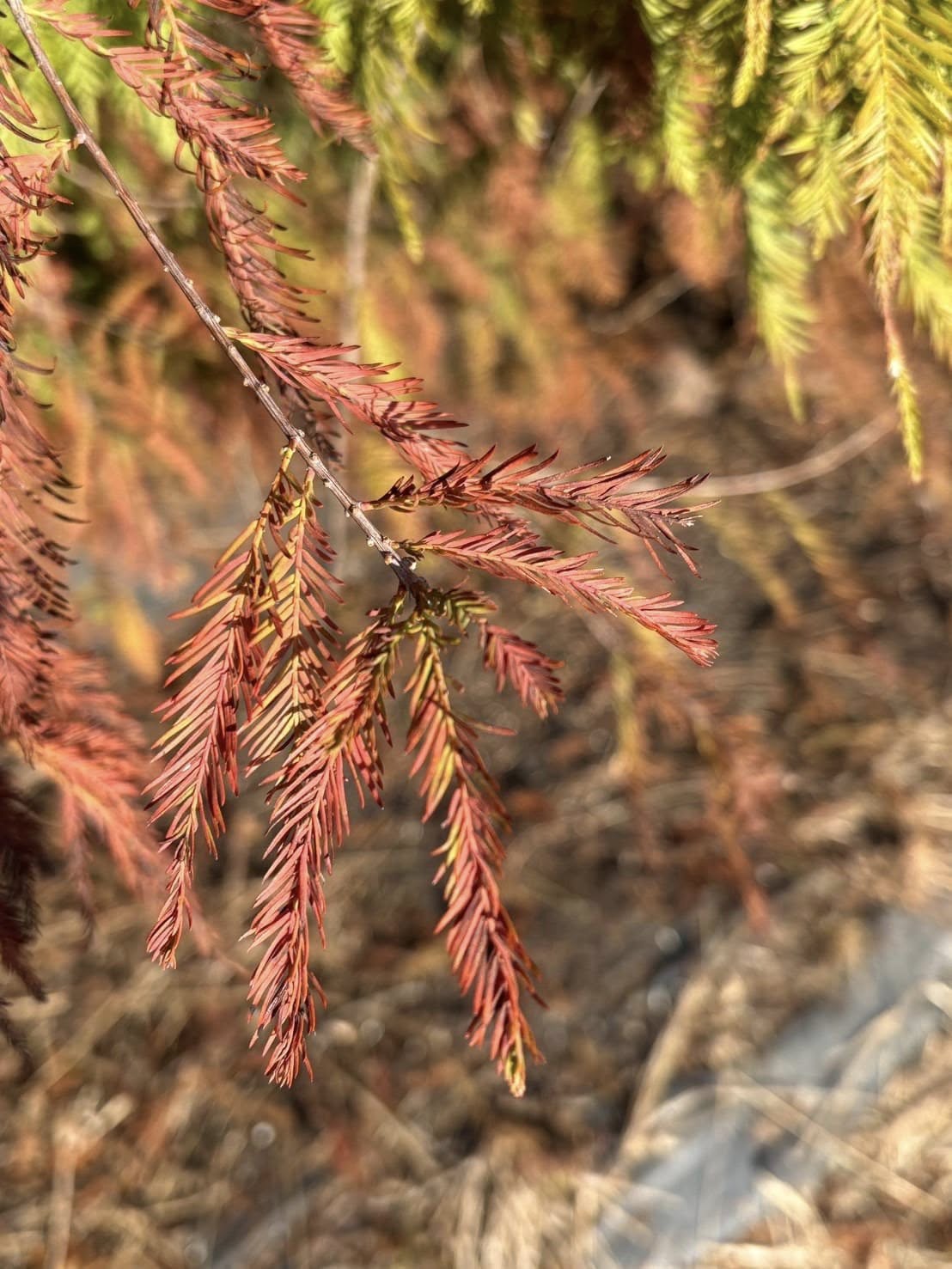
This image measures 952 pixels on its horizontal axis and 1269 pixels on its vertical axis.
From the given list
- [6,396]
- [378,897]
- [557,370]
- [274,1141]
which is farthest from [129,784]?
[557,370]

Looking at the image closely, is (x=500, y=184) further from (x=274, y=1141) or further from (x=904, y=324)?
(x=274, y=1141)

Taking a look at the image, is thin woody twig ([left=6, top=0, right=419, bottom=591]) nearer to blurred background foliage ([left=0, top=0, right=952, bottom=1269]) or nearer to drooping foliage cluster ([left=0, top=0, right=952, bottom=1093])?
drooping foliage cluster ([left=0, top=0, right=952, bottom=1093])

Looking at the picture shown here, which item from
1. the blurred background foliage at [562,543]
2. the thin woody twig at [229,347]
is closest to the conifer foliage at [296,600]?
the thin woody twig at [229,347]

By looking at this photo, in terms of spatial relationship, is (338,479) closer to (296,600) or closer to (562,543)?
(296,600)

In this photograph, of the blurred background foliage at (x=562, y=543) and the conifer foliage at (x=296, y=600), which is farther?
the blurred background foliage at (x=562, y=543)

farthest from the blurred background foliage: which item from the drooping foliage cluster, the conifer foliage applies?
the conifer foliage

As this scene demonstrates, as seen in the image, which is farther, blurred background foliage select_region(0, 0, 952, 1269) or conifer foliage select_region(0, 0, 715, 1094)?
blurred background foliage select_region(0, 0, 952, 1269)

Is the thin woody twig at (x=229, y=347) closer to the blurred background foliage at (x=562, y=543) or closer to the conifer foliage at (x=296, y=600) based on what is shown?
the conifer foliage at (x=296, y=600)

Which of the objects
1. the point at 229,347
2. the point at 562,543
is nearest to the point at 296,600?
the point at 229,347
